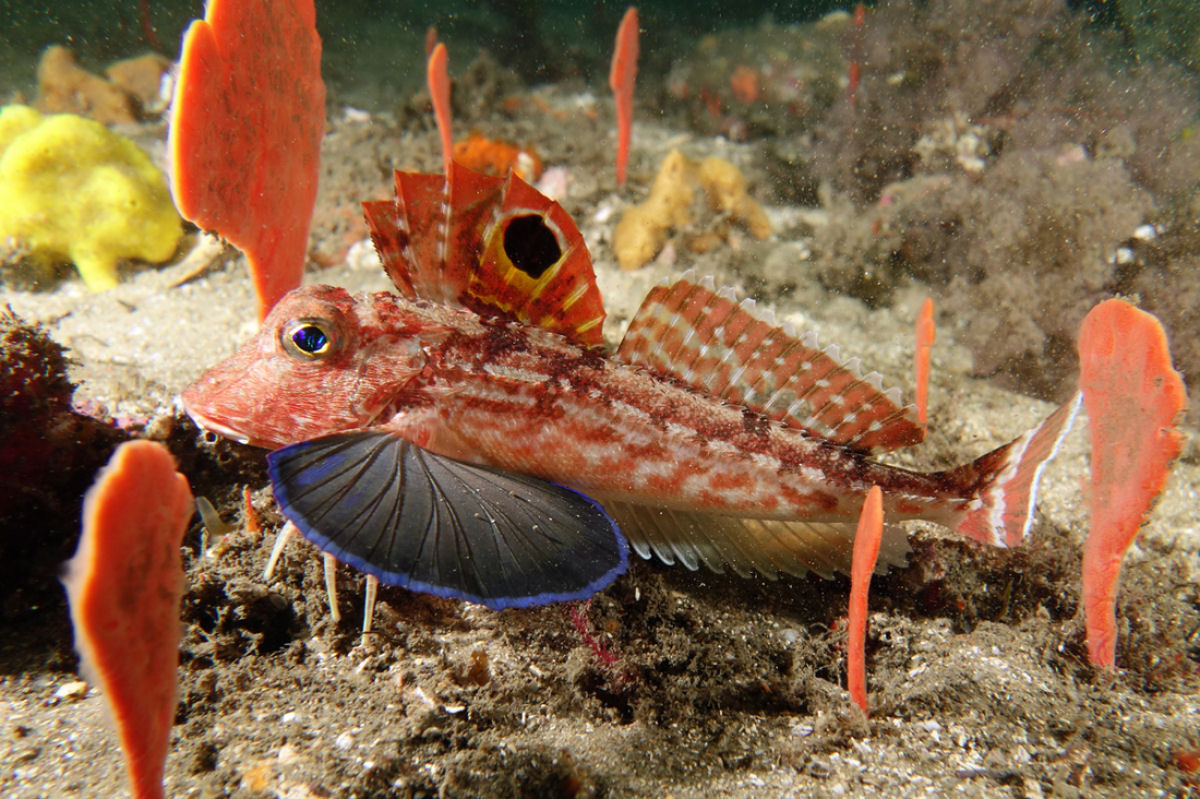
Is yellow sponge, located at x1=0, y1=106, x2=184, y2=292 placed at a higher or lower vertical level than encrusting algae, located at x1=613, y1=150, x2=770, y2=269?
lower

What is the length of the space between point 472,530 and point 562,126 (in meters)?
7.62

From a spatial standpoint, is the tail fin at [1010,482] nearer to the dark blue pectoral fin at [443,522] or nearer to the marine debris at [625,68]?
the dark blue pectoral fin at [443,522]

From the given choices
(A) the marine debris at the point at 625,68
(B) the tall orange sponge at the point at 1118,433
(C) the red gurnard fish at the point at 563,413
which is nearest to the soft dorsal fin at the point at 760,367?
(C) the red gurnard fish at the point at 563,413

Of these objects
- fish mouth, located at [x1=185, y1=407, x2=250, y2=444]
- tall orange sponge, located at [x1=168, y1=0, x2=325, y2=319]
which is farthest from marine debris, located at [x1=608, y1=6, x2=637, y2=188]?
fish mouth, located at [x1=185, y1=407, x2=250, y2=444]

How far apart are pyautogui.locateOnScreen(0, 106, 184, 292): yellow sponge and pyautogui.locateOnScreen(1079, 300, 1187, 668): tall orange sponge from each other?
23.7ft

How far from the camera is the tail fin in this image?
241 cm

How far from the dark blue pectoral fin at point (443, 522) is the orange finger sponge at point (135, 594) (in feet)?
1.25

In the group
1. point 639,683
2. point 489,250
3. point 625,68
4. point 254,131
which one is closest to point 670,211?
point 625,68

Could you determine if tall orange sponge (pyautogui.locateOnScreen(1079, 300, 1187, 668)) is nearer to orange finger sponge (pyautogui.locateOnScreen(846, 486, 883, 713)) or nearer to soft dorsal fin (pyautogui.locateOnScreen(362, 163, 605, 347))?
orange finger sponge (pyautogui.locateOnScreen(846, 486, 883, 713))

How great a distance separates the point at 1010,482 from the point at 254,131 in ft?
13.0

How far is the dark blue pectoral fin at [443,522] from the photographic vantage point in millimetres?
1910

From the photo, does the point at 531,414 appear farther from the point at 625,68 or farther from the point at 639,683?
the point at 625,68

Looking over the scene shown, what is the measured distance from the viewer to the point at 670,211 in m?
5.97

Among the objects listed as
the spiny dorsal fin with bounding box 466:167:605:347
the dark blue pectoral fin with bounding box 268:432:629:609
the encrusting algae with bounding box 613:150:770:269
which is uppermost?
the encrusting algae with bounding box 613:150:770:269
